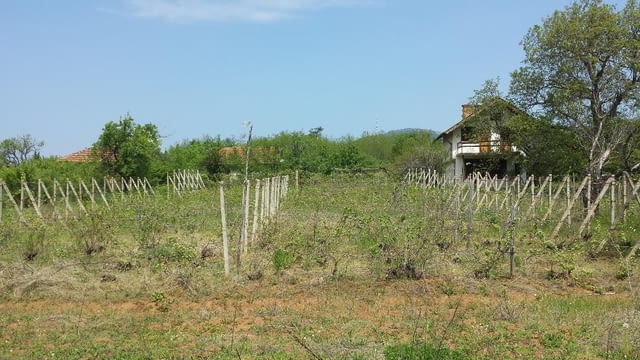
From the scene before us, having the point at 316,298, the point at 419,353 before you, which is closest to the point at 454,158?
the point at 316,298

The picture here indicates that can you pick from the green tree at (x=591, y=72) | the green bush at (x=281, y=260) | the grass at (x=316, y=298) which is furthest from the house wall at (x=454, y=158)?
the green bush at (x=281, y=260)

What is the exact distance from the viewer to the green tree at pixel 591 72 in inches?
575

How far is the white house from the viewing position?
22047mm

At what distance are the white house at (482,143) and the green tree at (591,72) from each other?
4.46 m

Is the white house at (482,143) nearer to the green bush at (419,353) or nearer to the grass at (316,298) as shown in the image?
the grass at (316,298)

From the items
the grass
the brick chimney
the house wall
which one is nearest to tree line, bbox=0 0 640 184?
the brick chimney

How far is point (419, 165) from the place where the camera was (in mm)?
31859

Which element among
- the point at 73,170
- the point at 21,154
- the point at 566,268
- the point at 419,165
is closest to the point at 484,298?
the point at 566,268

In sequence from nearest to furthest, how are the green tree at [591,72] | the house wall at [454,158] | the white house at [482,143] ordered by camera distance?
the green tree at [591,72] < the white house at [482,143] < the house wall at [454,158]

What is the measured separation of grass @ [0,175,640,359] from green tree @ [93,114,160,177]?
1304cm

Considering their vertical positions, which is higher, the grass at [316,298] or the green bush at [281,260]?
the green bush at [281,260]

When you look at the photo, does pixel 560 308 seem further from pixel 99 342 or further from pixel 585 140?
pixel 585 140

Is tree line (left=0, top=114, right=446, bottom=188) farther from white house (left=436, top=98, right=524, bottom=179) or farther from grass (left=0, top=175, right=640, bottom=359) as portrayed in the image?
grass (left=0, top=175, right=640, bottom=359)

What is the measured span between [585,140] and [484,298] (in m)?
10.3
